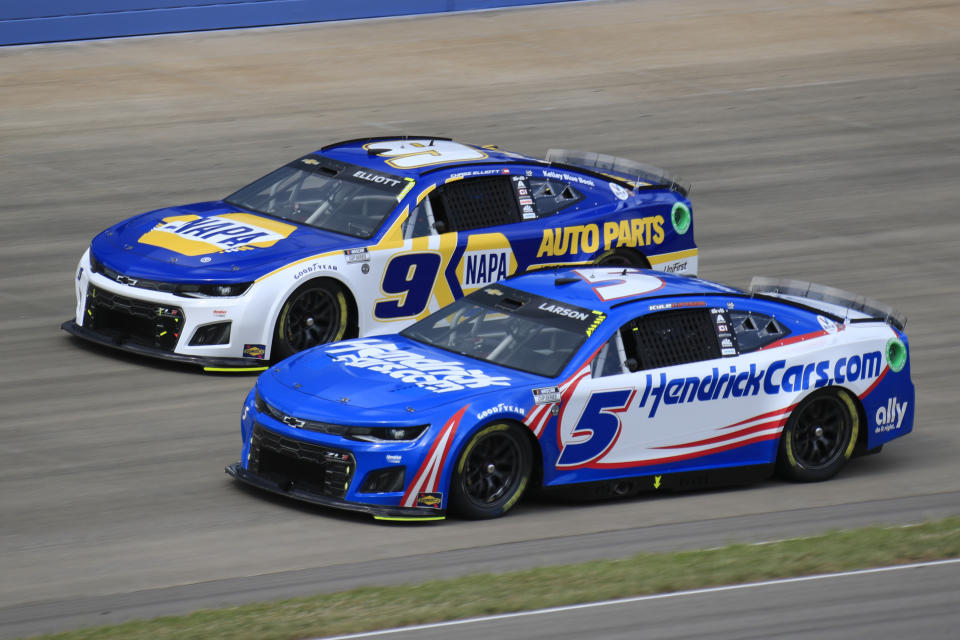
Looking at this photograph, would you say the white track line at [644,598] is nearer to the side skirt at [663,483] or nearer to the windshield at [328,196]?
the side skirt at [663,483]

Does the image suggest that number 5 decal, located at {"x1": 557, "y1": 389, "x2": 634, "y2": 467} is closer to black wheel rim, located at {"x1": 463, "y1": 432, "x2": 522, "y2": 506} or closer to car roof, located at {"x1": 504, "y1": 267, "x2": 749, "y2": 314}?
black wheel rim, located at {"x1": 463, "y1": 432, "x2": 522, "y2": 506}

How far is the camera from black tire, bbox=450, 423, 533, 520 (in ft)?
33.1

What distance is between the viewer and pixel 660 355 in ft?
36.0

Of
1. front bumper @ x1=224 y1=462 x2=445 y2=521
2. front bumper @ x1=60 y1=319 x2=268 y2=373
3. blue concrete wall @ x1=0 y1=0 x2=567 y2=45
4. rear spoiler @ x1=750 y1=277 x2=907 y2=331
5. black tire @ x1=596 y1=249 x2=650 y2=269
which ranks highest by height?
blue concrete wall @ x1=0 y1=0 x2=567 y2=45

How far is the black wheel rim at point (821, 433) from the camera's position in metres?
11.5

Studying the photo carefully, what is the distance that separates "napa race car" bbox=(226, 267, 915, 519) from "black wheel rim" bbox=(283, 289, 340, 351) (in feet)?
6.18

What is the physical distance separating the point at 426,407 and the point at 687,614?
227 cm

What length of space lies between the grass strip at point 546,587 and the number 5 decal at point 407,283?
4723mm

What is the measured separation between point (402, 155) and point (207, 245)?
2163 millimetres

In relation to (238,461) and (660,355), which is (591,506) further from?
(238,461)

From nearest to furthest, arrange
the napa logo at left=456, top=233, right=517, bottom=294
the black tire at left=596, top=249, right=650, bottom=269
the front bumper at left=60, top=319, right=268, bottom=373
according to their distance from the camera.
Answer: the front bumper at left=60, top=319, right=268, bottom=373, the napa logo at left=456, top=233, right=517, bottom=294, the black tire at left=596, top=249, right=650, bottom=269

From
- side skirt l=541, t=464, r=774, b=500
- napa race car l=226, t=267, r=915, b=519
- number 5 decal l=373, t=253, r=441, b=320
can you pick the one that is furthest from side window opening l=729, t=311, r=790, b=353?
number 5 decal l=373, t=253, r=441, b=320

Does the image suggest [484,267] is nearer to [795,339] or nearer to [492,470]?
[795,339]

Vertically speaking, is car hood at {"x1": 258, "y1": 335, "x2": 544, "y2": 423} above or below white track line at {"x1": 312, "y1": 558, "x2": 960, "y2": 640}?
above
